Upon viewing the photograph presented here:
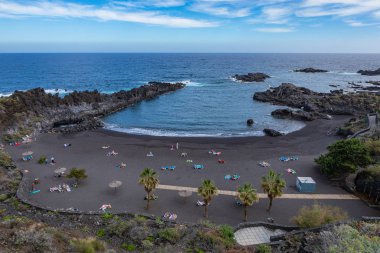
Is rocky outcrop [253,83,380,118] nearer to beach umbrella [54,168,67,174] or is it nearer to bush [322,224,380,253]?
bush [322,224,380,253]

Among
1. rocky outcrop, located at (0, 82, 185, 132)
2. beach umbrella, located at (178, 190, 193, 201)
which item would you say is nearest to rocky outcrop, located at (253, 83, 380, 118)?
rocky outcrop, located at (0, 82, 185, 132)

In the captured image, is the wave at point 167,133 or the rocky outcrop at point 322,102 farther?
the rocky outcrop at point 322,102

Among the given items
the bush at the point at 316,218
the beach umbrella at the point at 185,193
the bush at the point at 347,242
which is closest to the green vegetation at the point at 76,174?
the beach umbrella at the point at 185,193

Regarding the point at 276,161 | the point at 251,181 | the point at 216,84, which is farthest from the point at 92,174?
the point at 216,84

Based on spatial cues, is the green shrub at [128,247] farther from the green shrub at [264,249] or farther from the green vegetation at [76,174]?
the green vegetation at [76,174]

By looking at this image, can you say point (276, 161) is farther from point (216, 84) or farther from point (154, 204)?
point (216, 84)
